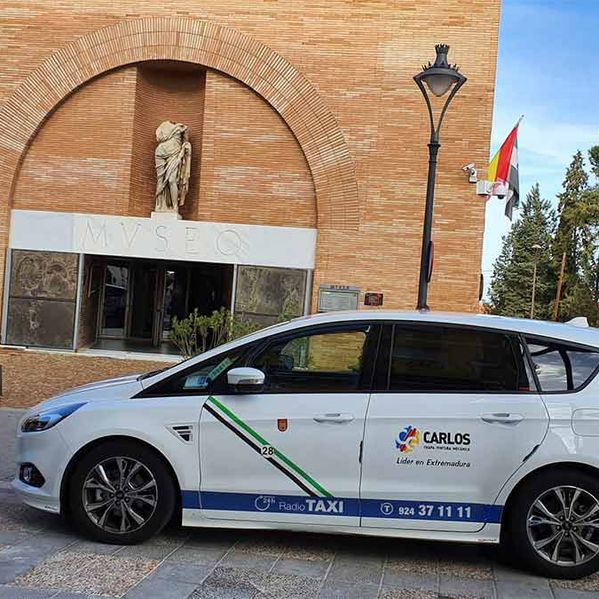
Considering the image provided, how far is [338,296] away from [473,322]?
1327 centimetres

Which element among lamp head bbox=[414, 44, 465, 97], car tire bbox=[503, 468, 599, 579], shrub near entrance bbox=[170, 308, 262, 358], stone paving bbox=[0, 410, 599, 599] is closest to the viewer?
stone paving bbox=[0, 410, 599, 599]

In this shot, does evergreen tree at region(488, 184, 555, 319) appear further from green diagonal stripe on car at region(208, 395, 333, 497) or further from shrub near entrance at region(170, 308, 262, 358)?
green diagonal stripe on car at region(208, 395, 333, 497)

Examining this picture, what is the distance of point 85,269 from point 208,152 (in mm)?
4269

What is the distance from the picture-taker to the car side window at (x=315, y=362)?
505cm

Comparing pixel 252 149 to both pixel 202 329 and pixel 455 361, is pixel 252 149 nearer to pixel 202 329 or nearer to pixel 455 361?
pixel 202 329

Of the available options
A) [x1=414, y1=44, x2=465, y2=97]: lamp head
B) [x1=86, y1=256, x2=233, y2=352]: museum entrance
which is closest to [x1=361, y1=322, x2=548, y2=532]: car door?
[x1=414, y1=44, x2=465, y2=97]: lamp head

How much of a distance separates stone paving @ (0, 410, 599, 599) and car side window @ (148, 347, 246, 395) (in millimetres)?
1036

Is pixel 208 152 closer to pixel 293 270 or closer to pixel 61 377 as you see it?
pixel 293 270

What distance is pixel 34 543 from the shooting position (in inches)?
200

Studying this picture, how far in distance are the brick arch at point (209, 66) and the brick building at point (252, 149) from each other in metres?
0.03

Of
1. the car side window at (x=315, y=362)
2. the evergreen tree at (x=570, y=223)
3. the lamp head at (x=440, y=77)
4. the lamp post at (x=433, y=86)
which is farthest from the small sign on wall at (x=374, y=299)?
the evergreen tree at (x=570, y=223)

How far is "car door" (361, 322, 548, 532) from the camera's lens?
4832 millimetres

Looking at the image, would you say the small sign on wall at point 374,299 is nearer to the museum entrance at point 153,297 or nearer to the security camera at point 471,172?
the security camera at point 471,172

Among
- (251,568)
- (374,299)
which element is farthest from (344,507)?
(374,299)
